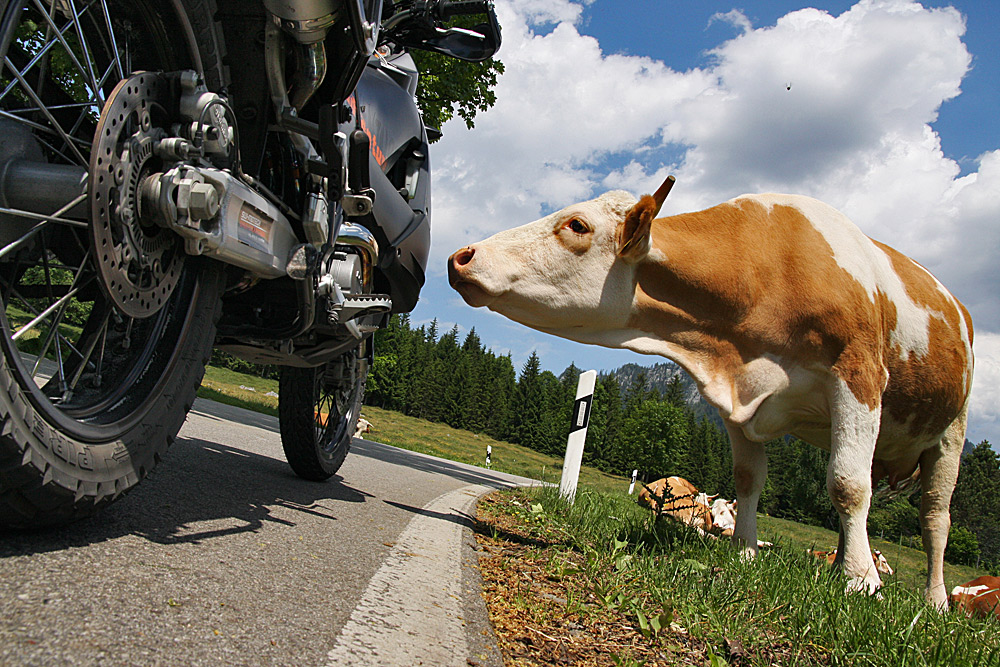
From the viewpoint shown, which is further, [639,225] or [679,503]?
[679,503]

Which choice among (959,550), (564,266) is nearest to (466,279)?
(564,266)

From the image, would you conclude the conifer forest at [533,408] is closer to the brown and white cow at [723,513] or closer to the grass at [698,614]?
the brown and white cow at [723,513]

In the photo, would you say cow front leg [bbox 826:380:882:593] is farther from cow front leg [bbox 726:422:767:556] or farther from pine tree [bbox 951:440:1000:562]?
pine tree [bbox 951:440:1000:562]

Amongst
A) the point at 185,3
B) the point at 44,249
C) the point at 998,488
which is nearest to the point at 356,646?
the point at 44,249

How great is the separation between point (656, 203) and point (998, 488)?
49979 mm

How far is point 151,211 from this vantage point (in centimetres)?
172

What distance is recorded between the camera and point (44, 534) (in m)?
1.60

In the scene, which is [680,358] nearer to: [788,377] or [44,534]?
[788,377]

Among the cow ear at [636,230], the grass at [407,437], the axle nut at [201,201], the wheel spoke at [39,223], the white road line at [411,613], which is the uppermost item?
the cow ear at [636,230]

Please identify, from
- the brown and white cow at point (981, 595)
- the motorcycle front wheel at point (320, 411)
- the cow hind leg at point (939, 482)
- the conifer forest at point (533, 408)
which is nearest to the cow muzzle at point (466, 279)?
the motorcycle front wheel at point (320, 411)

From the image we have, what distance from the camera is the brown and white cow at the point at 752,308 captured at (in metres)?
3.22

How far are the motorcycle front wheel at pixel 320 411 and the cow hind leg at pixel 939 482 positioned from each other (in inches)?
164

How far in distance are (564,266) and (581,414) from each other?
2578 mm

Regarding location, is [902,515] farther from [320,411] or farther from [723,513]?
[723,513]
